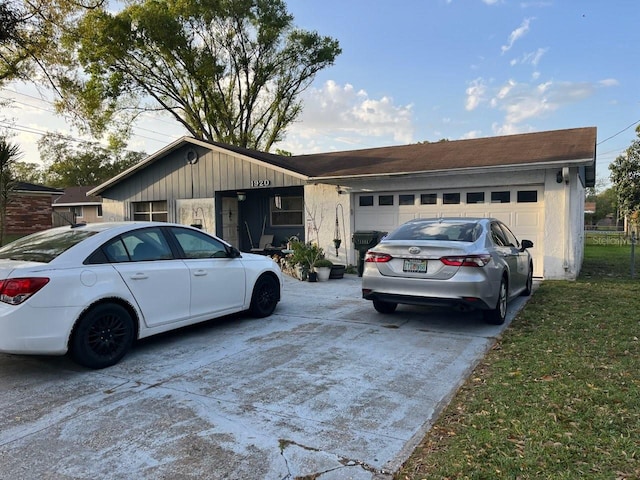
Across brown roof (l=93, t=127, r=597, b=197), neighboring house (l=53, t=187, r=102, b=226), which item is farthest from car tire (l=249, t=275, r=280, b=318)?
neighboring house (l=53, t=187, r=102, b=226)

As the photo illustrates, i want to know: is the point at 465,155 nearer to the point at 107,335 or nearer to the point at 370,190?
the point at 370,190

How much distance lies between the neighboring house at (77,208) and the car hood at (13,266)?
Answer: 35.5m

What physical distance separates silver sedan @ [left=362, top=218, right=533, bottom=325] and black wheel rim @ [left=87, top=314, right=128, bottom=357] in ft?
10.7

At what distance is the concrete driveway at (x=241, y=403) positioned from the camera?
2.88 metres

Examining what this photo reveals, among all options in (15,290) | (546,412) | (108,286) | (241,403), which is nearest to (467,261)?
(546,412)

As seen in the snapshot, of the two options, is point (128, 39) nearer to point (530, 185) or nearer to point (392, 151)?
point (392, 151)

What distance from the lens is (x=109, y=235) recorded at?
4.96 metres

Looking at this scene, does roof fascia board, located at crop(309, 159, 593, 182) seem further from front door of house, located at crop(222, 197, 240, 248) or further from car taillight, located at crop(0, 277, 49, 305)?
car taillight, located at crop(0, 277, 49, 305)

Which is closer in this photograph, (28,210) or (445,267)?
(445,267)

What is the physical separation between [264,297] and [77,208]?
37.0 meters

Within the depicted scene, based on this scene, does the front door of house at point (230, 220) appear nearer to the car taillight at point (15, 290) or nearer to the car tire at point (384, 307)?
the car tire at point (384, 307)

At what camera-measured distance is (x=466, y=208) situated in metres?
11.0

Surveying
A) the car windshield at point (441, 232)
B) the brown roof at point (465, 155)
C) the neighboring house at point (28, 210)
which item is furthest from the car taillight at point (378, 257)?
the neighboring house at point (28, 210)

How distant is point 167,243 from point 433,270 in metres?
3.35
